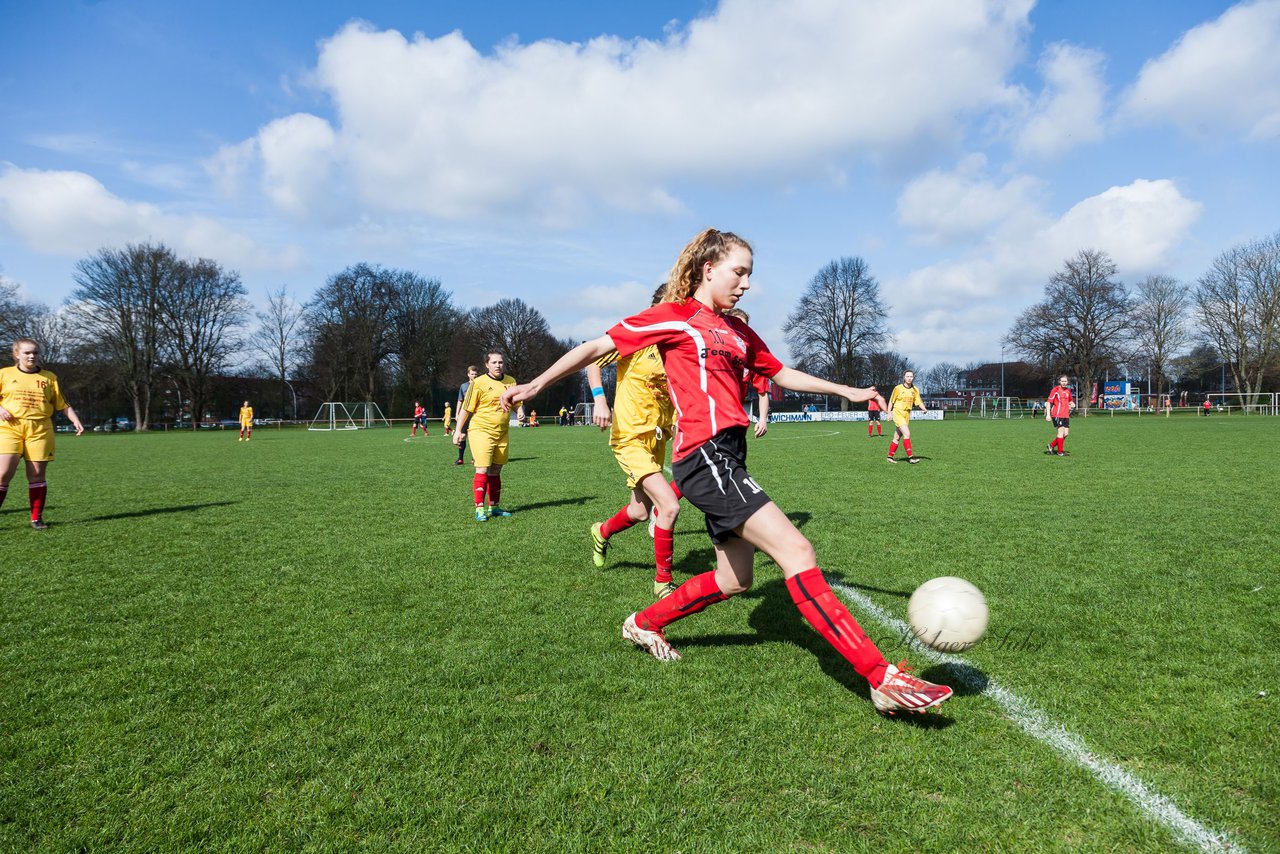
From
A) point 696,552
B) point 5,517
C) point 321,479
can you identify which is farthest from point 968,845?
point 321,479

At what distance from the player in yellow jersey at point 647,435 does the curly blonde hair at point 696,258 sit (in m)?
1.38

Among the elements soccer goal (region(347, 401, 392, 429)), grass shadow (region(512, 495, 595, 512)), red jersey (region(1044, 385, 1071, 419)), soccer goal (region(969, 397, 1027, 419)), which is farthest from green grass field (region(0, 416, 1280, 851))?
soccer goal (region(969, 397, 1027, 419))

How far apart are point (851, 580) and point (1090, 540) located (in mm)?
3087

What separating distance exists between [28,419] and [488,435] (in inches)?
216

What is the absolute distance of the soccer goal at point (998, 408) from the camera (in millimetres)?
62178

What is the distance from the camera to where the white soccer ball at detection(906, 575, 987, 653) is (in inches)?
126

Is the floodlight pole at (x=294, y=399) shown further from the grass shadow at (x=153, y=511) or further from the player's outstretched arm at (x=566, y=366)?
the player's outstretched arm at (x=566, y=366)

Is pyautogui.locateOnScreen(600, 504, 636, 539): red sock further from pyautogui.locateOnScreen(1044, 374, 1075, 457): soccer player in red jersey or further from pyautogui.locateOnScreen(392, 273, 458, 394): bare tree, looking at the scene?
pyautogui.locateOnScreen(392, 273, 458, 394): bare tree

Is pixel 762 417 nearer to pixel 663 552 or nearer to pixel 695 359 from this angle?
pixel 663 552

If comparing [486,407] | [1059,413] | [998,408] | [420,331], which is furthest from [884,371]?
[486,407]

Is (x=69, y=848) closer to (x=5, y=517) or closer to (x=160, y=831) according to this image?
(x=160, y=831)

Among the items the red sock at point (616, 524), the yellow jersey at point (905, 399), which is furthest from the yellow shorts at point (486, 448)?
the yellow jersey at point (905, 399)

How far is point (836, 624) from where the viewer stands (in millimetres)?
3094

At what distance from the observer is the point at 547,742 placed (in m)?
3.02
